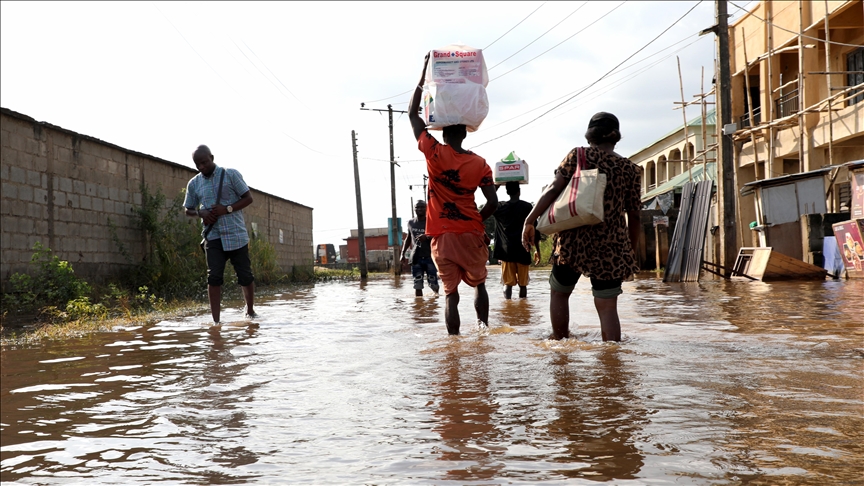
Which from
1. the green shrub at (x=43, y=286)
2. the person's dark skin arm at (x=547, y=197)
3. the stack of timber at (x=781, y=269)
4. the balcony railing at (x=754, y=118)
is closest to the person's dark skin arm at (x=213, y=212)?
the green shrub at (x=43, y=286)

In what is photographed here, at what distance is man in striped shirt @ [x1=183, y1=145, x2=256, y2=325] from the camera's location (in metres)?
7.30

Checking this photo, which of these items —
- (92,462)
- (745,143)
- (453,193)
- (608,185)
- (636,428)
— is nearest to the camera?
(92,462)

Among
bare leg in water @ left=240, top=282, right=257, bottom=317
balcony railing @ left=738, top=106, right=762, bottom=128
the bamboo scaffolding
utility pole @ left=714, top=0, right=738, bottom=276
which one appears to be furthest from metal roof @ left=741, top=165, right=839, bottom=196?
bare leg in water @ left=240, top=282, right=257, bottom=317

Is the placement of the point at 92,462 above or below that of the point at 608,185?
below

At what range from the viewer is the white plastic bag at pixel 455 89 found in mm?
5520

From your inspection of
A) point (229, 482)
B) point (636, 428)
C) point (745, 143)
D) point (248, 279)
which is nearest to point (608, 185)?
point (636, 428)

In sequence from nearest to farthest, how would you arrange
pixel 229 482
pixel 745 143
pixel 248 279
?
pixel 229 482
pixel 248 279
pixel 745 143

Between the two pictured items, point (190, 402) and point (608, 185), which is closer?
point (190, 402)

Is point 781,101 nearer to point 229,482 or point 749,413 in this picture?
point 749,413

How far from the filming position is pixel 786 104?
21922mm

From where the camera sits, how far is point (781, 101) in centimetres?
2164

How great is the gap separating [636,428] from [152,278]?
10.2 meters

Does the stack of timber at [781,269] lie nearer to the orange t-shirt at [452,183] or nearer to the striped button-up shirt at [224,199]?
the orange t-shirt at [452,183]

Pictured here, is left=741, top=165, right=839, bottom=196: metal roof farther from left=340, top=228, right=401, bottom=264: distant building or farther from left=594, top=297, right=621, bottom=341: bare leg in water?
left=340, top=228, right=401, bottom=264: distant building
